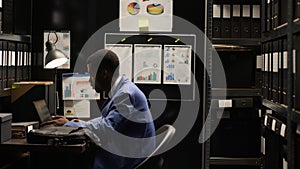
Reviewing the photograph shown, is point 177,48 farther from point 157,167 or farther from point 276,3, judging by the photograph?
point 157,167

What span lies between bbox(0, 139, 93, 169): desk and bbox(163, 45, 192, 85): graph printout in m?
1.07

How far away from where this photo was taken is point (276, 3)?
2.89 meters

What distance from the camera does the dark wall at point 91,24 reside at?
4215 millimetres

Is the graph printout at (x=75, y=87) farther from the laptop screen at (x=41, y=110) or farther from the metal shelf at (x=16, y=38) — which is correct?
the laptop screen at (x=41, y=110)

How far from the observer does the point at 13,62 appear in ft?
11.8

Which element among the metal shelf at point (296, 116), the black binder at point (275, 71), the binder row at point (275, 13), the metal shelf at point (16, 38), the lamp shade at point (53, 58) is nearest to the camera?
the metal shelf at point (296, 116)

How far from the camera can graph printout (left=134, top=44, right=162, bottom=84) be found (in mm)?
4215

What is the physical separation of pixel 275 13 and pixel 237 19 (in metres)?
0.70

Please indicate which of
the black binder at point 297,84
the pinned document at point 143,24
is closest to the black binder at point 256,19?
the pinned document at point 143,24

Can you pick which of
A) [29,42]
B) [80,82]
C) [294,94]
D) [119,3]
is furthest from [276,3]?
[29,42]

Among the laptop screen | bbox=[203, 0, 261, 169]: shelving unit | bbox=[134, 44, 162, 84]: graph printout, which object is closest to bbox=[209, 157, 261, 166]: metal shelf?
bbox=[203, 0, 261, 169]: shelving unit

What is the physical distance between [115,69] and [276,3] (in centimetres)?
114

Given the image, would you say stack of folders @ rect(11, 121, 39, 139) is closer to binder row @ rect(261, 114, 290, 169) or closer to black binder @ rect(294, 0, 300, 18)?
binder row @ rect(261, 114, 290, 169)

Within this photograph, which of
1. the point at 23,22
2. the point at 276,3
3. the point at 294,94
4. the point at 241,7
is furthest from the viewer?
the point at 23,22
